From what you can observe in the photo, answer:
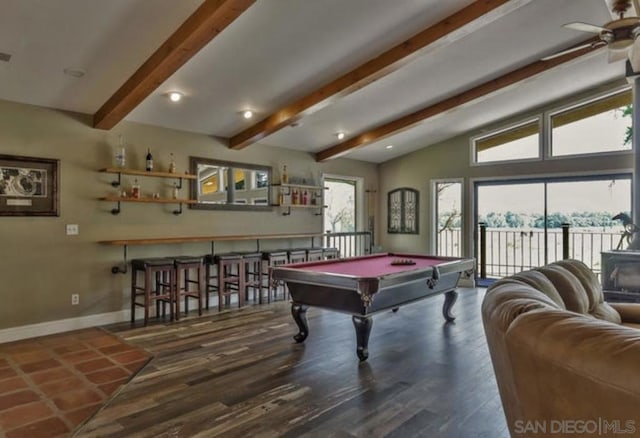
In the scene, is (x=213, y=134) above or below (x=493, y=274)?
above

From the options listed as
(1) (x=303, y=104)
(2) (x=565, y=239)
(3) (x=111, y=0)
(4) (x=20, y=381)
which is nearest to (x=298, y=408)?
(4) (x=20, y=381)

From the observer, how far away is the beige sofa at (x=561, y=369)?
113 cm

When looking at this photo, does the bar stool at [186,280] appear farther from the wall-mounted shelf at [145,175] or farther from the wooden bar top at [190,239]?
the wall-mounted shelf at [145,175]

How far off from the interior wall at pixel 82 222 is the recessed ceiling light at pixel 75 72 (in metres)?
0.89

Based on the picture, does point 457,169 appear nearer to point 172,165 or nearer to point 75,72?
point 172,165

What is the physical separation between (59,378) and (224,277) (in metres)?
2.62

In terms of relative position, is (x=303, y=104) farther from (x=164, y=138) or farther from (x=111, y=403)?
(x=111, y=403)

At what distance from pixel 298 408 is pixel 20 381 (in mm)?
2332

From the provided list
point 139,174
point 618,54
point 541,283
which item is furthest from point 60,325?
point 618,54

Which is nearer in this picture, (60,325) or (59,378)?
(59,378)

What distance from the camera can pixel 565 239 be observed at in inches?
277

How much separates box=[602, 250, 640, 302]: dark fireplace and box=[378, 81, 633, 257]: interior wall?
81.8 inches

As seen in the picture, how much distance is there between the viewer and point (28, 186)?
15.0 ft

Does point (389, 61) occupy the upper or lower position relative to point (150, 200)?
upper
